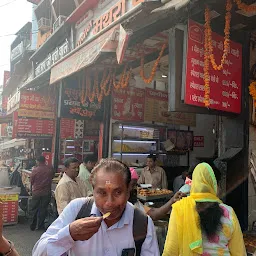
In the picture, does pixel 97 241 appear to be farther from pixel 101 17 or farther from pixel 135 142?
pixel 135 142

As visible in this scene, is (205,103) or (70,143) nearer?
(205,103)

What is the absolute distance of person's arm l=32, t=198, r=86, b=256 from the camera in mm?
1421

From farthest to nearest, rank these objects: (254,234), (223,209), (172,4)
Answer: (254,234) < (172,4) < (223,209)

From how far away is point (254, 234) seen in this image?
176 inches

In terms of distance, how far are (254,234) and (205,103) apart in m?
2.48

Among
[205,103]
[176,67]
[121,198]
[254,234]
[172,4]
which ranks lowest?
[254,234]

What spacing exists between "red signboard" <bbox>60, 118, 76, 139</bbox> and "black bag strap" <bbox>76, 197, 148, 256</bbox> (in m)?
8.06

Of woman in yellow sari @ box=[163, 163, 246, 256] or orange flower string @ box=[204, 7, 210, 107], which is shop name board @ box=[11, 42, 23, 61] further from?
woman in yellow sari @ box=[163, 163, 246, 256]

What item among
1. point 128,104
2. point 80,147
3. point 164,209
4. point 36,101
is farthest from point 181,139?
point 164,209

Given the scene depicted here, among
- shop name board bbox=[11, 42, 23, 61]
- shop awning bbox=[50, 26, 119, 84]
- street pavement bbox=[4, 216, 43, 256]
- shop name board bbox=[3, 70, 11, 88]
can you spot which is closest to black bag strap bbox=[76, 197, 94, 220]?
shop awning bbox=[50, 26, 119, 84]

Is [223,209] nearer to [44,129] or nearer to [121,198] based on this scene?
[121,198]

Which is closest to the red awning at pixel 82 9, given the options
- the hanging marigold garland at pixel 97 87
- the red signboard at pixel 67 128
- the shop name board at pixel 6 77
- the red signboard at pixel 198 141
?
the hanging marigold garland at pixel 97 87

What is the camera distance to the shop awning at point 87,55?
4.32 metres

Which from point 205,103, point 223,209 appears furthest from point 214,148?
point 223,209
